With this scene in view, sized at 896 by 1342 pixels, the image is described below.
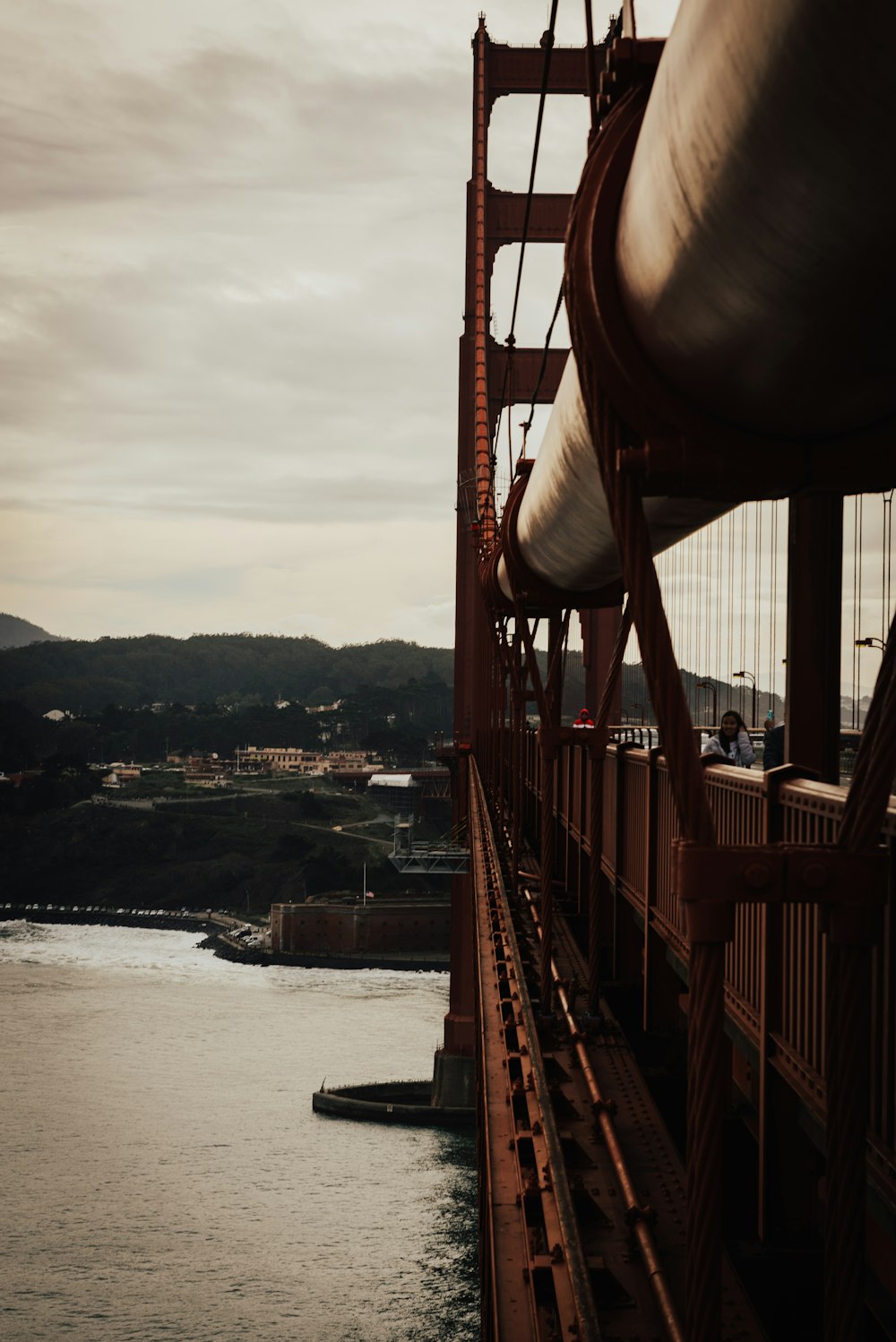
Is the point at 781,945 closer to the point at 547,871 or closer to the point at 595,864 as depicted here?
the point at 595,864

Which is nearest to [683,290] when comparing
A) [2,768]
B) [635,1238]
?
[635,1238]

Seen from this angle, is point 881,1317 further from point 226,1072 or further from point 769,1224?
point 226,1072

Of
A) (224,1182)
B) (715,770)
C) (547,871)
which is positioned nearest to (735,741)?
(547,871)

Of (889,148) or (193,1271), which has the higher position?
(889,148)

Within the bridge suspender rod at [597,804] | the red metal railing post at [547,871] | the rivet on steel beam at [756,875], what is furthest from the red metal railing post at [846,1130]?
the red metal railing post at [547,871]

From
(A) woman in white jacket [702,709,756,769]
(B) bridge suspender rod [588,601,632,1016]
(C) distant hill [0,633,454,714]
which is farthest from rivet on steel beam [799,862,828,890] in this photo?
(C) distant hill [0,633,454,714]

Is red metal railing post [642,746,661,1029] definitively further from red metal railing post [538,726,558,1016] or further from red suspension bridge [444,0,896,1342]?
red metal railing post [538,726,558,1016]

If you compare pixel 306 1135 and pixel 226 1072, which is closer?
pixel 306 1135
